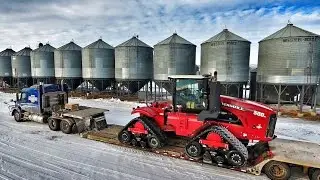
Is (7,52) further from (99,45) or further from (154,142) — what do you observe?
(154,142)

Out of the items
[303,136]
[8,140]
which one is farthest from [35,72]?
[303,136]

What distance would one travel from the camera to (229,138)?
8039 millimetres

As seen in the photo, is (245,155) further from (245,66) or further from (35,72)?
(35,72)

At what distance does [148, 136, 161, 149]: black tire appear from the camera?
9.60 m

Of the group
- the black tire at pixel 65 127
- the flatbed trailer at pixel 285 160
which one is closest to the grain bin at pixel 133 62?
the black tire at pixel 65 127

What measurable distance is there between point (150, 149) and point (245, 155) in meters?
3.80

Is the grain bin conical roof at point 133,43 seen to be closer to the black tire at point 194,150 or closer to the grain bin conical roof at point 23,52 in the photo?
the black tire at point 194,150

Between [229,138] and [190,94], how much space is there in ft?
6.87

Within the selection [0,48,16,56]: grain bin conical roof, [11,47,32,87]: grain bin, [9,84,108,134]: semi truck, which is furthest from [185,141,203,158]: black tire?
[0,48,16,56]: grain bin conical roof

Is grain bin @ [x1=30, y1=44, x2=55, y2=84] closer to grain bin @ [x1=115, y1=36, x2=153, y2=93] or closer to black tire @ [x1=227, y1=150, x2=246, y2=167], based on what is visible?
grain bin @ [x1=115, y1=36, x2=153, y2=93]

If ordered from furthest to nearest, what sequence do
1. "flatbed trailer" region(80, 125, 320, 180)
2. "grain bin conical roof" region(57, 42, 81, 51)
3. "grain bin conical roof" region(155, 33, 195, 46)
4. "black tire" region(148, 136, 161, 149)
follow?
"grain bin conical roof" region(57, 42, 81, 51) → "grain bin conical roof" region(155, 33, 195, 46) → "black tire" region(148, 136, 161, 149) → "flatbed trailer" region(80, 125, 320, 180)

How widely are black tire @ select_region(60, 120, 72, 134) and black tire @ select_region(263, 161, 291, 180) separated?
30.7 feet

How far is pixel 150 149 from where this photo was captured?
9.88 metres

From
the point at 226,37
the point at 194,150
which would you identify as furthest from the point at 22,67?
the point at 194,150
